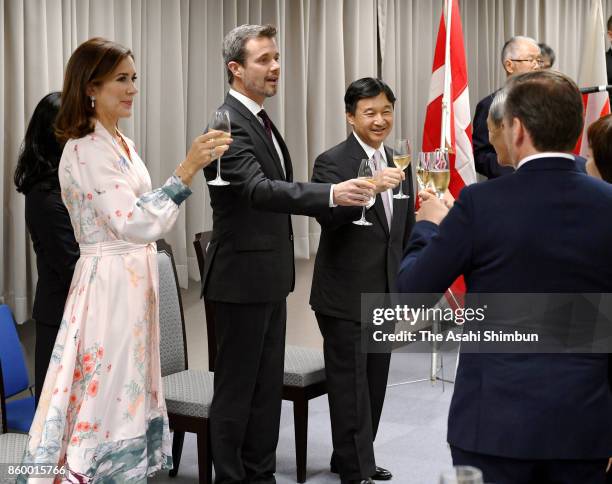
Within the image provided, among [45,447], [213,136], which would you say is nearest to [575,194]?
[213,136]

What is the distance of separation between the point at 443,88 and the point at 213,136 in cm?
319

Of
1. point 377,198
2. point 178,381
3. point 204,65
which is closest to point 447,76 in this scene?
point 204,65

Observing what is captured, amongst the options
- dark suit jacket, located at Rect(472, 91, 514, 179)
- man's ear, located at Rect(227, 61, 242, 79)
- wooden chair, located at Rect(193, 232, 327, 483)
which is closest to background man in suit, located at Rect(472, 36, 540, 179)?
dark suit jacket, located at Rect(472, 91, 514, 179)

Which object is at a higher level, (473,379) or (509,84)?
(509,84)

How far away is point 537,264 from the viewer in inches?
76.2

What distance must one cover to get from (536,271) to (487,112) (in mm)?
3134

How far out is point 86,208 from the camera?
283 cm

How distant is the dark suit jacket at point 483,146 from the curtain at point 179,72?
90 centimetres

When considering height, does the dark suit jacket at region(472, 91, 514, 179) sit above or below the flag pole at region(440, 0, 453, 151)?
below

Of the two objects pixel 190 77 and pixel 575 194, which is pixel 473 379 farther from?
pixel 190 77

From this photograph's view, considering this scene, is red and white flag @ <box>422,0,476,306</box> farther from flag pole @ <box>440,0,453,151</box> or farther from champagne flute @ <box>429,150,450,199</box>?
champagne flute @ <box>429,150,450,199</box>

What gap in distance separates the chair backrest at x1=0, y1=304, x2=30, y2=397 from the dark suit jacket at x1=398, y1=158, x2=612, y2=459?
2.09 meters

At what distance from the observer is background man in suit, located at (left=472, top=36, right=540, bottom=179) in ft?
16.3

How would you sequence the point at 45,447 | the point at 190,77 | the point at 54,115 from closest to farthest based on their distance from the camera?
the point at 45,447 → the point at 54,115 → the point at 190,77
